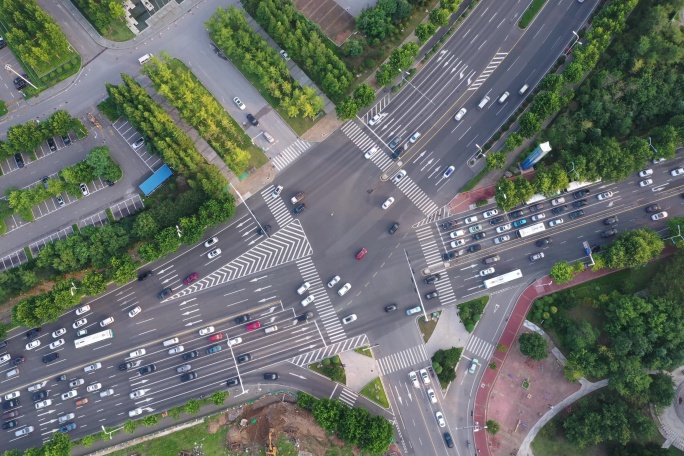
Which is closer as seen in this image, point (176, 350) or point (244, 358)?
point (176, 350)

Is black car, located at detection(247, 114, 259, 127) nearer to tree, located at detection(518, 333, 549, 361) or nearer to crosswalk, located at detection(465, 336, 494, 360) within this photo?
crosswalk, located at detection(465, 336, 494, 360)

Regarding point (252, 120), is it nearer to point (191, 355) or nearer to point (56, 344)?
point (191, 355)

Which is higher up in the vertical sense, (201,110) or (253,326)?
(201,110)

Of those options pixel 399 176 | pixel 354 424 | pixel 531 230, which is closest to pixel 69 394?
pixel 354 424

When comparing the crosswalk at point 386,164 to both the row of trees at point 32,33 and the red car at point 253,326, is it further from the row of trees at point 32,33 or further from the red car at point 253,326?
the row of trees at point 32,33

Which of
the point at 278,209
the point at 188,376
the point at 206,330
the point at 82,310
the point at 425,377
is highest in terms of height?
the point at 278,209

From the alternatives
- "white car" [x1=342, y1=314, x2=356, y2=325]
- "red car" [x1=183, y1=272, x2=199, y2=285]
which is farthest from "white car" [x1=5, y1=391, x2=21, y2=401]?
"white car" [x1=342, y1=314, x2=356, y2=325]

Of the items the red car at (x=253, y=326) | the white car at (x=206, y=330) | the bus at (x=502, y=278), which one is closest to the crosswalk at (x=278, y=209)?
the red car at (x=253, y=326)
